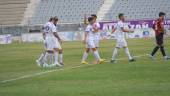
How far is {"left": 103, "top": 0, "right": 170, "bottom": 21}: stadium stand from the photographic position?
68812mm

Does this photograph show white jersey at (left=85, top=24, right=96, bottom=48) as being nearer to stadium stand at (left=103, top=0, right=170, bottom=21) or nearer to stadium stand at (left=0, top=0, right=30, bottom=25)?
stadium stand at (left=103, top=0, right=170, bottom=21)

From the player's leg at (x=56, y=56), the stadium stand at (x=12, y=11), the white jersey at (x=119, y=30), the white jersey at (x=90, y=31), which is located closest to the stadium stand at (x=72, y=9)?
the stadium stand at (x=12, y=11)

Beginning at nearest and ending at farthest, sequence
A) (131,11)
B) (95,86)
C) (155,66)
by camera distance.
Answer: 1. (95,86)
2. (155,66)
3. (131,11)

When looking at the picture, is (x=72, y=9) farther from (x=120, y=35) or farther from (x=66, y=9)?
(x=120, y=35)

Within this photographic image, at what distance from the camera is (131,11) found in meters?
69.2

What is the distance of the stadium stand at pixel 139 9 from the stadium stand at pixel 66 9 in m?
2.24

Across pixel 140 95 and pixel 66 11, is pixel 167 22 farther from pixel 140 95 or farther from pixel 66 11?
pixel 140 95

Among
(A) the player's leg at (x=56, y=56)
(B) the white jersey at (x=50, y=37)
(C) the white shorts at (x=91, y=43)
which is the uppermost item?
(B) the white jersey at (x=50, y=37)

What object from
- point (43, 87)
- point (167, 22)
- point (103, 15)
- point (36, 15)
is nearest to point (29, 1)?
point (36, 15)

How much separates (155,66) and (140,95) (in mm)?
7579

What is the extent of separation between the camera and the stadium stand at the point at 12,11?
72.5 meters

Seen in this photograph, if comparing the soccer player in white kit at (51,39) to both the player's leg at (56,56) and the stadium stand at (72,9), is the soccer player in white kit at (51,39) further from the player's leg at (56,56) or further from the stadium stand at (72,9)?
the stadium stand at (72,9)

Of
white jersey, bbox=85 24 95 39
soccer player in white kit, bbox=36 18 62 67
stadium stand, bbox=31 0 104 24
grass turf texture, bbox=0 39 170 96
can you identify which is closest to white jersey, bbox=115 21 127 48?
white jersey, bbox=85 24 95 39

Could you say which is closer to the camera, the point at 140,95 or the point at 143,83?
the point at 140,95
